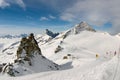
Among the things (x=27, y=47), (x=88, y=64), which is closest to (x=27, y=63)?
(x=27, y=47)

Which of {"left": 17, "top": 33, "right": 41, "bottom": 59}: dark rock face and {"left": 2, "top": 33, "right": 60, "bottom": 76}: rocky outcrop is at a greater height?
{"left": 17, "top": 33, "right": 41, "bottom": 59}: dark rock face

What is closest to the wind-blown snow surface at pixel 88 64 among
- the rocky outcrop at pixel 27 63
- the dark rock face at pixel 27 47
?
the rocky outcrop at pixel 27 63

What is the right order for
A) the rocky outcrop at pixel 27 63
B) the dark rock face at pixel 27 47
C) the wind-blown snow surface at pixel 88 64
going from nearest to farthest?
the wind-blown snow surface at pixel 88 64 → the rocky outcrop at pixel 27 63 → the dark rock face at pixel 27 47

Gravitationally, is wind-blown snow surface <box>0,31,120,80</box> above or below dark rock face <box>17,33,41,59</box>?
below

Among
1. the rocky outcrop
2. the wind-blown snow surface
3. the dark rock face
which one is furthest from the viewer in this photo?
the dark rock face

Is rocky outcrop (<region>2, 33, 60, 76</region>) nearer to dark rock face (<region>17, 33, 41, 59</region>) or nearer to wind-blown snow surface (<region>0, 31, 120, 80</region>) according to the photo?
dark rock face (<region>17, 33, 41, 59</region>)

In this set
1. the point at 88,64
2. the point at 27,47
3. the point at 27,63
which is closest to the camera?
the point at 88,64

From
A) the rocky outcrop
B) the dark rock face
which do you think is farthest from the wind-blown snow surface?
the dark rock face

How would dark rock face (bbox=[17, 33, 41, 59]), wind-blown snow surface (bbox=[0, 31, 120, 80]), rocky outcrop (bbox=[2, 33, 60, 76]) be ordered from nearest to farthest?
wind-blown snow surface (bbox=[0, 31, 120, 80]) < rocky outcrop (bbox=[2, 33, 60, 76]) < dark rock face (bbox=[17, 33, 41, 59])

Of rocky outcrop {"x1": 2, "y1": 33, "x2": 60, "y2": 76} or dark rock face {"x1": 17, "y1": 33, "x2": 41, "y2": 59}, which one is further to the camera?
dark rock face {"x1": 17, "y1": 33, "x2": 41, "y2": 59}

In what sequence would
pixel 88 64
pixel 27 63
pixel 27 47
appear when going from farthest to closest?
pixel 27 47 → pixel 27 63 → pixel 88 64

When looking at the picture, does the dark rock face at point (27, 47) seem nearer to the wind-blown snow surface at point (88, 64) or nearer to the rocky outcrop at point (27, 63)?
the rocky outcrop at point (27, 63)

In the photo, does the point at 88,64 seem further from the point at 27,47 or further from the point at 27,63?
the point at 27,47

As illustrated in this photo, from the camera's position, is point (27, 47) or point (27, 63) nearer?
point (27, 63)
